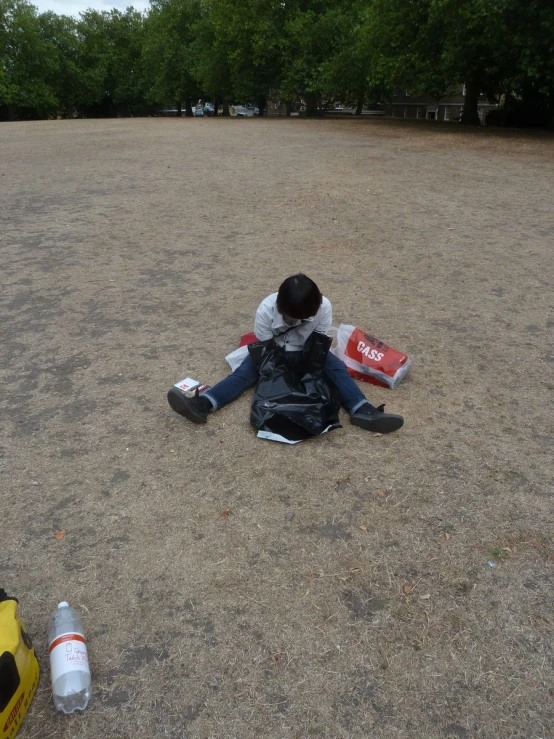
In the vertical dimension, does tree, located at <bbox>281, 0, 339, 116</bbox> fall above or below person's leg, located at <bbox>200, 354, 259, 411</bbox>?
above

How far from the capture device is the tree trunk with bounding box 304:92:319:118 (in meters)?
32.4

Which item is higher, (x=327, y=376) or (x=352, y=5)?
(x=352, y=5)

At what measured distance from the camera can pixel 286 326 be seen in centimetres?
370

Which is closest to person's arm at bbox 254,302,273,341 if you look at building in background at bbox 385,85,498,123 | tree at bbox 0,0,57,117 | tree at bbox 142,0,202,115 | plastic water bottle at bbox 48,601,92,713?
plastic water bottle at bbox 48,601,92,713

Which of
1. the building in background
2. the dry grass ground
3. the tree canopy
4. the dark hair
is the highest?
the tree canopy

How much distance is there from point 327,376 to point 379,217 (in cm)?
511

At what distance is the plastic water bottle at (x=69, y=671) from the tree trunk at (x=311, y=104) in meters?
34.4

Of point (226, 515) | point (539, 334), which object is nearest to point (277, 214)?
point (539, 334)

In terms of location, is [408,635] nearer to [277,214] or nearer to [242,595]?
[242,595]

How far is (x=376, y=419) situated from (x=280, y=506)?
867 mm

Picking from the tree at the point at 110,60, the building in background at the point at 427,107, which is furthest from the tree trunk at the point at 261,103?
the tree at the point at 110,60

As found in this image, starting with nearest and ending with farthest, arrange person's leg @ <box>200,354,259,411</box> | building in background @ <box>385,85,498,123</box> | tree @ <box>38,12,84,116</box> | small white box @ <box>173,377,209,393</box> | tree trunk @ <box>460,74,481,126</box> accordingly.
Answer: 1. person's leg @ <box>200,354,259,411</box>
2. small white box @ <box>173,377,209,393</box>
3. tree trunk @ <box>460,74,481,126</box>
4. building in background @ <box>385,85,498,123</box>
5. tree @ <box>38,12,84,116</box>

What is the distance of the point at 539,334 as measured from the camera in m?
4.72

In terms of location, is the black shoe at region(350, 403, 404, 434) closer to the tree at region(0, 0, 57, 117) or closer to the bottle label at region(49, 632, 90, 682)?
the bottle label at region(49, 632, 90, 682)
